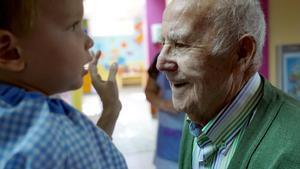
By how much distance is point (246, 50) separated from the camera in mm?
→ 903

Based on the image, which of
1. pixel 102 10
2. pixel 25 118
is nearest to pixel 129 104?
pixel 102 10

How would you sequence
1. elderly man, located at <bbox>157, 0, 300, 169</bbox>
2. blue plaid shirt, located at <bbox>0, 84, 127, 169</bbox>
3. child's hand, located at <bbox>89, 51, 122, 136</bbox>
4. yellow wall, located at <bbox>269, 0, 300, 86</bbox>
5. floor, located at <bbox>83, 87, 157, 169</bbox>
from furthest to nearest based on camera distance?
floor, located at <bbox>83, 87, 157, 169</bbox>
yellow wall, located at <bbox>269, 0, 300, 86</bbox>
elderly man, located at <bbox>157, 0, 300, 169</bbox>
child's hand, located at <bbox>89, 51, 122, 136</bbox>
blue plaid shirt, located at <bbox>0, 84, 127, 169</bbox>

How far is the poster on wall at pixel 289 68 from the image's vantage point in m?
2.63

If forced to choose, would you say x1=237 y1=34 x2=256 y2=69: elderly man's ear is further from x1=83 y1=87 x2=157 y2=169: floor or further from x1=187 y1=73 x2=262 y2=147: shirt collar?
x1=83 y1=87 x2=157 y2=169: floor

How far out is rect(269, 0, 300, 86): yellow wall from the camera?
2572 mm

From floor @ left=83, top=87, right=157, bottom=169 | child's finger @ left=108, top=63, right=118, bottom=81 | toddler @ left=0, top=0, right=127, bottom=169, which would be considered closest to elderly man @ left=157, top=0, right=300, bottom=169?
child's finger @ left=108, top=63, right=118, bottom=81

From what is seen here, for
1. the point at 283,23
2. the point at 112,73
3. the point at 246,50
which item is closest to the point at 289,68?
the point at 283,23

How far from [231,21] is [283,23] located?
195cm

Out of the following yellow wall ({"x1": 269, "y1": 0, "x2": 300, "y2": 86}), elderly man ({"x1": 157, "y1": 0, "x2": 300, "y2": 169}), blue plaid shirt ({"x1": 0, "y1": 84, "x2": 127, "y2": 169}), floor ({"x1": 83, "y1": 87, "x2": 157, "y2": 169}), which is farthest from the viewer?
floor ({"x1": 83, "y1": 87, "x2": 157, "y2": 169})

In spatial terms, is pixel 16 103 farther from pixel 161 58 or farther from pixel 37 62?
pixel 161 58

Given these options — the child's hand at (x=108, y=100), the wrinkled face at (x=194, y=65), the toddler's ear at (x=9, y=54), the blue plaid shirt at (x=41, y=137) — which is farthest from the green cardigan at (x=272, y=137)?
the toddler's ear at (x=9, y=54)

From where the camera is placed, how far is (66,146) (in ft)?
1.48

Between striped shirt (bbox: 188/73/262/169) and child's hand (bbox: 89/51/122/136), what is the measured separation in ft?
1.00

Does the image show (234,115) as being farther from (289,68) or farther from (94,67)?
(289,68)
